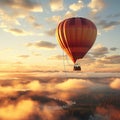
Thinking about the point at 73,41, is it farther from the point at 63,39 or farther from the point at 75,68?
the point at 75,68

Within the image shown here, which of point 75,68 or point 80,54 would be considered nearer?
point 75,68

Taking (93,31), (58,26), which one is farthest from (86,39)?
(58,26)

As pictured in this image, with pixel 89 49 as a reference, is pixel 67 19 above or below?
above

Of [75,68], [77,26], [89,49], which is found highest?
[77,26]
